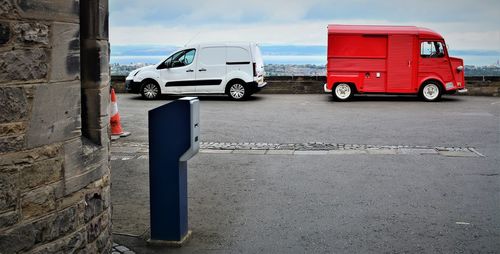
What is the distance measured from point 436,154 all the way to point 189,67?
454 inches

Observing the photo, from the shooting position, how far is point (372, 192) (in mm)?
7848

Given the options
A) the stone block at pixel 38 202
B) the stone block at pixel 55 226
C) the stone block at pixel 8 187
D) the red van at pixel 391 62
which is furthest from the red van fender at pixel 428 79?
the stone block at pixel 8 187

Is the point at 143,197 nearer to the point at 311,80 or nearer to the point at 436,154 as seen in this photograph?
the point at 436,154

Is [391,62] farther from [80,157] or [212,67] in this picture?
[80,157]

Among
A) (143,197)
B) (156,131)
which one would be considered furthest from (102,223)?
(143,197)

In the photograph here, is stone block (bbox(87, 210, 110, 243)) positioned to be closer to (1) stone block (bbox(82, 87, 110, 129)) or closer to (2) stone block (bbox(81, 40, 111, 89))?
(1) stone block (bbox(82, 87, 110, 129))

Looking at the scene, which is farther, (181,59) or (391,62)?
(181,59)

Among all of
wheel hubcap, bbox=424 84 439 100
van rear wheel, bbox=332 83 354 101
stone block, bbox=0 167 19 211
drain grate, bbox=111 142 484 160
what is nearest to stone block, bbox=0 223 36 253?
stone block, bbox=0 167 19 211

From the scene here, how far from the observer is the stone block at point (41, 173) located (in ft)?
13.1

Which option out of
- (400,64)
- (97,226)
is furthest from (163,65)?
(97,226)

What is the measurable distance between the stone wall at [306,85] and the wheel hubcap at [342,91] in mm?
2984

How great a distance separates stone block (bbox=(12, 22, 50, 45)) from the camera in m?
3.87

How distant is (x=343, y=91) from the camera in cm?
2011

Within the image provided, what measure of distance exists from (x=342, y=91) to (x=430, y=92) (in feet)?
9.42
